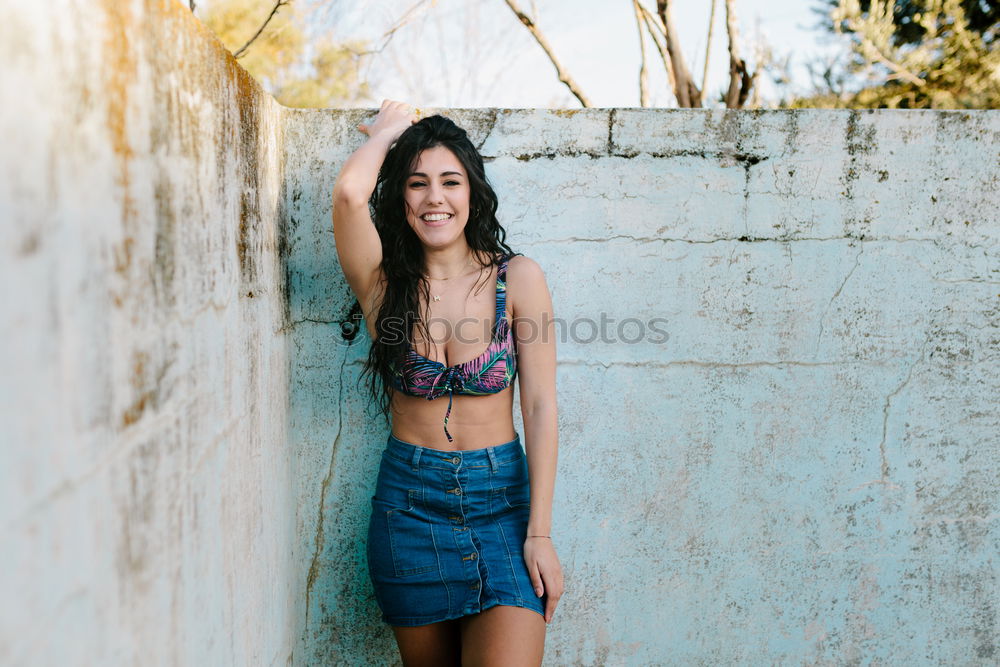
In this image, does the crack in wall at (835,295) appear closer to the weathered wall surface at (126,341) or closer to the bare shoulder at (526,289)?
the bare shoulder at (526,289)

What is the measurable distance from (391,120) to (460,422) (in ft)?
3.03

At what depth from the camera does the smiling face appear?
7.06 feet

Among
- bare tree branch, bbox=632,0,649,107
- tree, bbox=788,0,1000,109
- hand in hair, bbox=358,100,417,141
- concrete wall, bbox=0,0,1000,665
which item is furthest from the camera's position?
tree, bbox=788,0,1000,109

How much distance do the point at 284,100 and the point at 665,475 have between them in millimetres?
13114

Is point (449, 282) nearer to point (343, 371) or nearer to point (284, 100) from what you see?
point (343, 371)

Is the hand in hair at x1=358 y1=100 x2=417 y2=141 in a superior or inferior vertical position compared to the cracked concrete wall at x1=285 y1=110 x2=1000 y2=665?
superior

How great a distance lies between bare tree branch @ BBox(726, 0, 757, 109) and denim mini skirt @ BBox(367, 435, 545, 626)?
4.73 meters

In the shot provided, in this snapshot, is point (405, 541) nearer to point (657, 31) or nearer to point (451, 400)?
point (451, 400)

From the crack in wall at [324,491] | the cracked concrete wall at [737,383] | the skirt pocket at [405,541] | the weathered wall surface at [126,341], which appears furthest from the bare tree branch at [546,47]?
the skirt pocket at [405,541]

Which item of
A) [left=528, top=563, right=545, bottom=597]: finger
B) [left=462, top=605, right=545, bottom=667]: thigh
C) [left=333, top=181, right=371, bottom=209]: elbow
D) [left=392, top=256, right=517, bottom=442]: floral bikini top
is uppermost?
[left=333, top=181, right=371, bottom=209]: elbow

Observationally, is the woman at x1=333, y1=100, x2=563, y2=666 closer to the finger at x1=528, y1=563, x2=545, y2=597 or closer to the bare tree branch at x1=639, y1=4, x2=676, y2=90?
the finger at x1=528, y1=563, x2=545, y2=597

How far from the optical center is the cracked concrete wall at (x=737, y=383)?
2432 millimetres

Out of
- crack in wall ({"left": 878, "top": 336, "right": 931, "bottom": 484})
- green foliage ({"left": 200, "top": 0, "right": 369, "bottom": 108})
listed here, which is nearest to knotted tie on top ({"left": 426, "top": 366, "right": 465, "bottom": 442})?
crack in wall ({"left": 878, "top": 336, "right": 931, "bottom": 484})

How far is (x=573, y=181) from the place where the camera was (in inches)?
96.1
